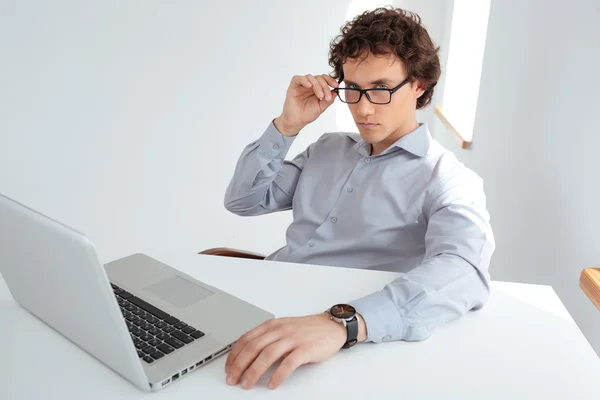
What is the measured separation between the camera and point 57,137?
9.47 ft

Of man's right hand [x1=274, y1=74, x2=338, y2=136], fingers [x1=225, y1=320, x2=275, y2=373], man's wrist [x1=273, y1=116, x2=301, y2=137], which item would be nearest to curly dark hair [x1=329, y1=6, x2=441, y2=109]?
man's right hand [x1=274, y1=74, x2=338, y2=136]

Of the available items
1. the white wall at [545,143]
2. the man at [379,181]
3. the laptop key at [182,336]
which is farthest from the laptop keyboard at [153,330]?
the white wall at [545,143]

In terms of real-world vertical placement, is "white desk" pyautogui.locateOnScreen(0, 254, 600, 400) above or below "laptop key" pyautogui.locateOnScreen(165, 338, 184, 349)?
below

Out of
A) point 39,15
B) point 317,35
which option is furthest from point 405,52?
point 39,15

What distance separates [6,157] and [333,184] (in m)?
1.97

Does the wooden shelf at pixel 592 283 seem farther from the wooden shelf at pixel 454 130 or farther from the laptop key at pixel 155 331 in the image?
the wooden shelf at pixel 454 130

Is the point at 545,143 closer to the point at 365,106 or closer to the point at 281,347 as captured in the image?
the point at 365,106

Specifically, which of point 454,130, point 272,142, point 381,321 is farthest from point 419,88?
point 454,130

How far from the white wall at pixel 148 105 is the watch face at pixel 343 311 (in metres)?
2.26

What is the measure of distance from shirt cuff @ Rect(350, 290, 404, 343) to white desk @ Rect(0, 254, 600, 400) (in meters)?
0.02

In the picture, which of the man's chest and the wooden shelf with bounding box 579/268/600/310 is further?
the man's chest

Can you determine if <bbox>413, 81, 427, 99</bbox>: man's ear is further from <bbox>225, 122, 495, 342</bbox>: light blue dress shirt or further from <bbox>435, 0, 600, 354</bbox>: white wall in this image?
<bbox>435, 0, 600, 354</bbox>: white wall

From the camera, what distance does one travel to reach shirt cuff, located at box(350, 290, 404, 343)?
3.19ft

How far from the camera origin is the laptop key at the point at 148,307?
3.38 feet
